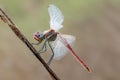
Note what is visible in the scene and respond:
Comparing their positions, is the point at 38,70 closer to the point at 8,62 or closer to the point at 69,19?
the point at 8,62

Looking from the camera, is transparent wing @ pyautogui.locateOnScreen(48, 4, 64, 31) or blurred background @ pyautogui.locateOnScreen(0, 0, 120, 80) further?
blurred background @ pyautogui.locateOnScreen(0, 0, 120, 80)

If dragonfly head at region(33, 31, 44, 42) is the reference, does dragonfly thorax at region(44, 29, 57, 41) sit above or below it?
below

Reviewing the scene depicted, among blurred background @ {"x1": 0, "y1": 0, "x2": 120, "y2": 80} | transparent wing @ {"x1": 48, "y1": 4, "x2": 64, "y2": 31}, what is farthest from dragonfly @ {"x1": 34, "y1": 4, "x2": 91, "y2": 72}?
blurred background @ {"x1": 0, "y1": 0, "x2": 120, "y2": 80}

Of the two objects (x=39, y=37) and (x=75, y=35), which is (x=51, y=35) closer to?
(x=39, y=37)

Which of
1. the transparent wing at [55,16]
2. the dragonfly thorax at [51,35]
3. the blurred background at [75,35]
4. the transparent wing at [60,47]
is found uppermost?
the transparent wing at [55,16]

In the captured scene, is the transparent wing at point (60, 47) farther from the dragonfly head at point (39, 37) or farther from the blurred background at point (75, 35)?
the blurred background at point (75, 35)

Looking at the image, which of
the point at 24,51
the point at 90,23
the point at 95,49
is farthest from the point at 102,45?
the point at 24,51

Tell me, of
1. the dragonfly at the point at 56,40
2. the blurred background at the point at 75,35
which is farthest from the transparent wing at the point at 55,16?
the blurred background at the point at 75,35

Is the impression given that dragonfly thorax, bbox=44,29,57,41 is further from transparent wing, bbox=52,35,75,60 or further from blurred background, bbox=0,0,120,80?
blurred background, bbox=0,0,120,80
